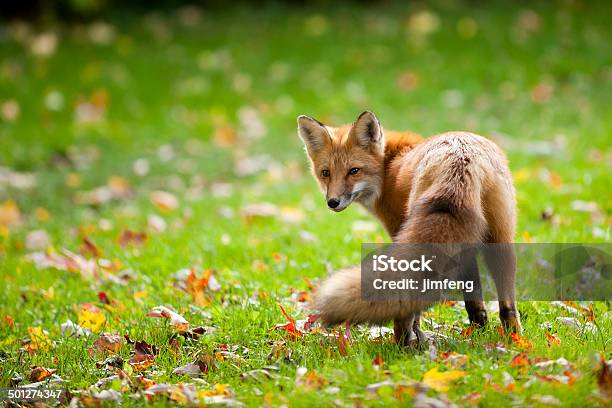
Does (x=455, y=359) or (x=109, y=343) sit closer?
(x=455, y=359)

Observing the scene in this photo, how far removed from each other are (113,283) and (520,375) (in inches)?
140

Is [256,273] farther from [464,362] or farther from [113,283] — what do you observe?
[464,362]

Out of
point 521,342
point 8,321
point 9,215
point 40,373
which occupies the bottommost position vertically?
point 40,373

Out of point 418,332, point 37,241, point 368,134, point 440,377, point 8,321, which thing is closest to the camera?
point 440,377

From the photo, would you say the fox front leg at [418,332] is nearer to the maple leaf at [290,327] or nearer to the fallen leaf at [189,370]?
the maple leaf at [290,327]

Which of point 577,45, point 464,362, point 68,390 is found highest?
point 577,45

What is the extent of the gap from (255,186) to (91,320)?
4.76 meters

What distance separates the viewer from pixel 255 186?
9656 mm

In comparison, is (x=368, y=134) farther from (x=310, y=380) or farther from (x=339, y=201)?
(x=310, y=380)

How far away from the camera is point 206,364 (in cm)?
415

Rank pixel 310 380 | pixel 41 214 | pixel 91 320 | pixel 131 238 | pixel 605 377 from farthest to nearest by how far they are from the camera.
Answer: pixel 41 214 → pixel 131 238 → pixel 91 320 → pixel 310 380 → pixel 605 377

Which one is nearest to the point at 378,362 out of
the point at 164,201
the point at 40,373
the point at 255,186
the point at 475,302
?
the point at 475,302

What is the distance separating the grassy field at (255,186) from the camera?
3904 millimetres

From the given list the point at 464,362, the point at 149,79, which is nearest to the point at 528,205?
the point at 464,362
